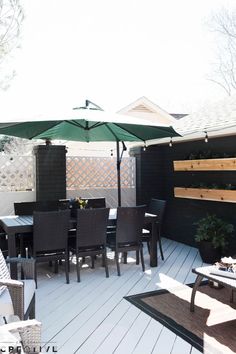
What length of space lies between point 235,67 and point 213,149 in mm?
6672

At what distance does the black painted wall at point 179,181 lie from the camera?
5957 mm

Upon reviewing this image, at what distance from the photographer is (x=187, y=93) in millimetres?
16812

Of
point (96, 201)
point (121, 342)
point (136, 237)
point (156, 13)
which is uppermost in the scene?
point (156, 13)

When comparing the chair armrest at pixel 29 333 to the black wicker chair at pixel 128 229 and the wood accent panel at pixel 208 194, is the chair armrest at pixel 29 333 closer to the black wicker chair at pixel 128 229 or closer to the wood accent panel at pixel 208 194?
the black wicker chair at pixel 128 229

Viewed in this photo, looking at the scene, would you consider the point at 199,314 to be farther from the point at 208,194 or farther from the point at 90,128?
the point at 90,128

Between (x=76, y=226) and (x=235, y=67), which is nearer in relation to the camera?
(x=76, y=226)

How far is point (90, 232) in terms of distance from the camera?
4.65 meters

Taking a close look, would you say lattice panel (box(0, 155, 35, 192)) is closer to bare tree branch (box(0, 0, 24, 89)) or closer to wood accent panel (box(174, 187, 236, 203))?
bare tree branch (box(0, 0, 24, 89))

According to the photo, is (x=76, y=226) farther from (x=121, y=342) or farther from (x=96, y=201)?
(x=121, y=342)

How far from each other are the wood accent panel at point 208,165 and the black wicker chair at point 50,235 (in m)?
2.62

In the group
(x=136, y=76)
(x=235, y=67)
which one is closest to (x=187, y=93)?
(x=136, y=76)

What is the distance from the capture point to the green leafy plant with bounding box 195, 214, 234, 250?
17.4ft

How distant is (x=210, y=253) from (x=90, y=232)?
1.95m

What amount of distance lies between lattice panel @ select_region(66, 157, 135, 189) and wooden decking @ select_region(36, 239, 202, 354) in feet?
7.36
